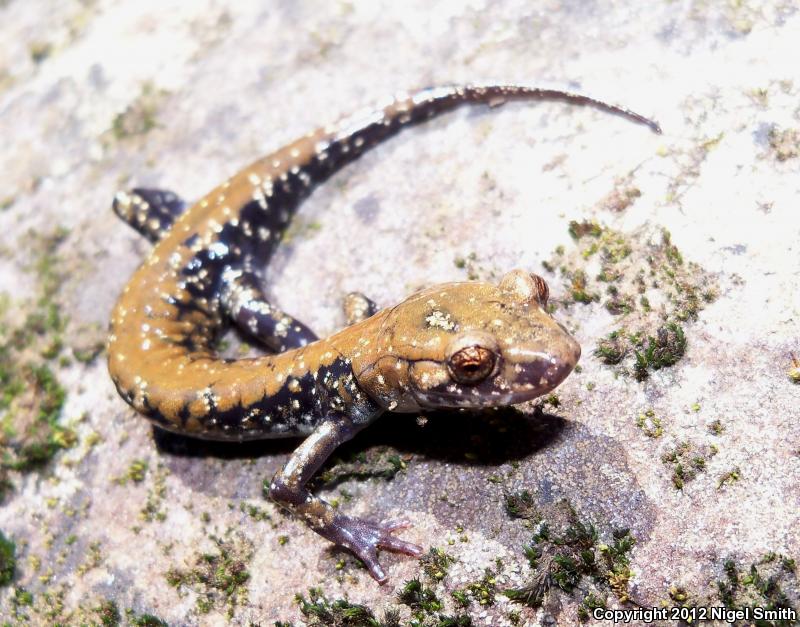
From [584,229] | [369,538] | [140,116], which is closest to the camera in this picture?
[369,538]

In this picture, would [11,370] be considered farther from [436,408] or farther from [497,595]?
[497,595]

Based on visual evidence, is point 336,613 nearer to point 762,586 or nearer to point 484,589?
point 484,589

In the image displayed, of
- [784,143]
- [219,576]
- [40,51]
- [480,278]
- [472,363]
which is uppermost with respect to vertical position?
[40,51]

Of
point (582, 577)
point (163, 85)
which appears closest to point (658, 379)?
point (582, 577)

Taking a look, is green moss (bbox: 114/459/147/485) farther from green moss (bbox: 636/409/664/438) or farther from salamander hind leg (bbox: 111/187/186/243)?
green moss (bbox: 636/409/664/438)

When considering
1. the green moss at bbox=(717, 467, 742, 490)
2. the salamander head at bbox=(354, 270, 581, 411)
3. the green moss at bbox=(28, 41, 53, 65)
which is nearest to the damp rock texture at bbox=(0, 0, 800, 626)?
the green moss at bbox=(717, 467, 742, 490)

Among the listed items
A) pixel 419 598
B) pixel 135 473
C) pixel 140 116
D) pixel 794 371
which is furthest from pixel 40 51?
pixel 794 371
